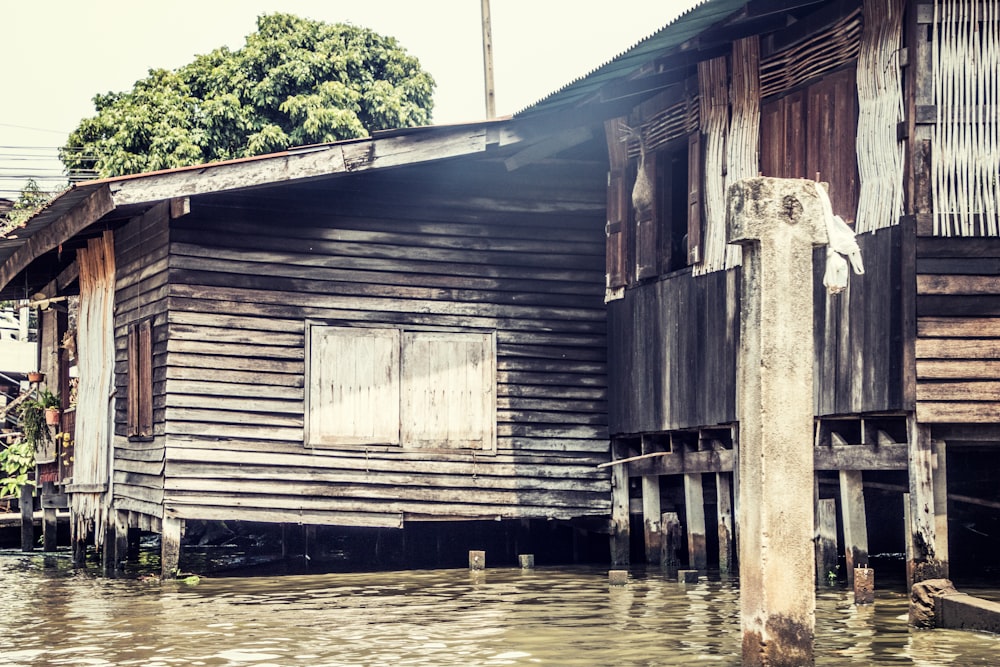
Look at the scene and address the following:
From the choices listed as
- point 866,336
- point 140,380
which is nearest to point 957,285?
point 866,336

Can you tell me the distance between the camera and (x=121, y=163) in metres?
31.1

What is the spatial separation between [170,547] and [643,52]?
25.0 ft

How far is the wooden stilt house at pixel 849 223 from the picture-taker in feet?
40.8

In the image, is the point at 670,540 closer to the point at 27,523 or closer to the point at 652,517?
the point at 652,517

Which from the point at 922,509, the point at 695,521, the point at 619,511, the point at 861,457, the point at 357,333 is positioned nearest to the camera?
the point at 922,509

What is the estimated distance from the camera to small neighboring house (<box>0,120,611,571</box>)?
15.9 m

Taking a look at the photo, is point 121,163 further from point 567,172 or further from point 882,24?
point 882,24

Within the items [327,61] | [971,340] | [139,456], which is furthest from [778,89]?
[327,61]

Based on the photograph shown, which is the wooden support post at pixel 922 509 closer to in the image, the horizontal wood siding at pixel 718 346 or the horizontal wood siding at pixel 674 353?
the horizontal wood siding at pixel 718 346

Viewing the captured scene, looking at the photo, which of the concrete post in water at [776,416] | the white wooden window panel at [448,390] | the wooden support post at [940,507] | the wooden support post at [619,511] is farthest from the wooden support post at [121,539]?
the concrete post in water at [776,416]

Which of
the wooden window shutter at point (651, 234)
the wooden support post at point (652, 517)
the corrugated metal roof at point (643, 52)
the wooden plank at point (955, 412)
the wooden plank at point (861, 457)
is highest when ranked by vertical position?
the corrugated metal roof at point (643, 52)

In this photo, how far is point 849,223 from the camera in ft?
43.3

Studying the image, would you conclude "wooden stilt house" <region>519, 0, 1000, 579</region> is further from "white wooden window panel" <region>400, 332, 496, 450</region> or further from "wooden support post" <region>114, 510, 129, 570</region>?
"wooden support post" <region>114, 510, 129, 570</region>

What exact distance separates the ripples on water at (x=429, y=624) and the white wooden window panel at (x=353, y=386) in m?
1.73
